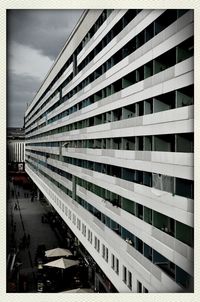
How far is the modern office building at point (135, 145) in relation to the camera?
10.1 metres

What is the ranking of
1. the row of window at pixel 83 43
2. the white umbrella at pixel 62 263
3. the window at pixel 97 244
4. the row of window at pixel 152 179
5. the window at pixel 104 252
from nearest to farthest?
1. the row of window at pixel 152 179
2. the window at pixel 104 252
3. the row of window at pixel 83 43
4. the window at pixel 97 244
5. the white umbrella at pixel 62 263

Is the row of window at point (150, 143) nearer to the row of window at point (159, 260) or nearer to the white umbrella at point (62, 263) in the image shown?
the row of window at point (159, 260)

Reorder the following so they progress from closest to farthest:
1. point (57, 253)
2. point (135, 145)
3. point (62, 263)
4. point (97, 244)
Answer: point (135, 145) → point (97, 244) → point (62, 263) → point (57, 253)

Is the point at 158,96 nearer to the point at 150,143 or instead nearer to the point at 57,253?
the point at 150,143

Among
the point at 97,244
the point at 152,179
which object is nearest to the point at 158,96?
the point at 152,179

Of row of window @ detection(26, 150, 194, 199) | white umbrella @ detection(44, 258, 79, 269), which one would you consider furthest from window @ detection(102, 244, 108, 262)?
row of window @ detection(26, 150, 194, 199)

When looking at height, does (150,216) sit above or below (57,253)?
above

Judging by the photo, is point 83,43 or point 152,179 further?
point 83,43

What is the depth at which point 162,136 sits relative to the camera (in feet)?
37.8

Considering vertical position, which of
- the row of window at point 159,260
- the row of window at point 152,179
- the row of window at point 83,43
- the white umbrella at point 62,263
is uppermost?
the row of window at point 83,43

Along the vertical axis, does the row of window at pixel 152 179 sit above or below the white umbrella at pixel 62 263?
above

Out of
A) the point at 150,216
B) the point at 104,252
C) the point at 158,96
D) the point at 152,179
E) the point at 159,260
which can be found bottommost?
the point at 104,252

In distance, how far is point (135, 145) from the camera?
534 inches

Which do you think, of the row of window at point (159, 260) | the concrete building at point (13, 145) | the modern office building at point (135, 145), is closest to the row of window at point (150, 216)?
the modern office building at point (135, 145)
